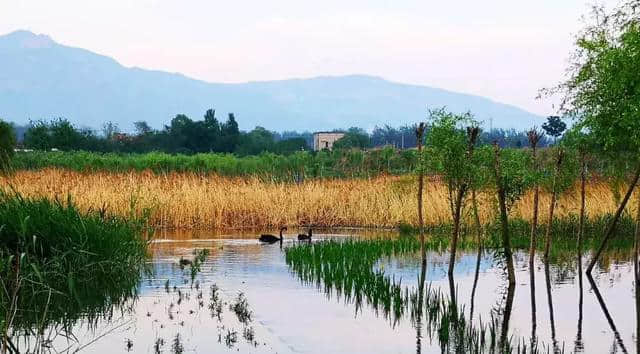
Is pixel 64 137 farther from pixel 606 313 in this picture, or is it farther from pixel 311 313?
pixel 606 313

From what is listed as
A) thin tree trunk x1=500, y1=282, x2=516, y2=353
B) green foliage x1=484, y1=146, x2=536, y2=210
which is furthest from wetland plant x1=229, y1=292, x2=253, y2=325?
green foliage x1=484, y1=146, x2=536, y2=210

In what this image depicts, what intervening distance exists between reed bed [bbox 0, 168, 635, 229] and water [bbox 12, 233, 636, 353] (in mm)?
7206

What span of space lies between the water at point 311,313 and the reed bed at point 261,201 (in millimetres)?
7206

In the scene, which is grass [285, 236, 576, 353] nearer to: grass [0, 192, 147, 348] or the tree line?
grass [0, 192, 147, 348]

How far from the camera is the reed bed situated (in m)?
26.4

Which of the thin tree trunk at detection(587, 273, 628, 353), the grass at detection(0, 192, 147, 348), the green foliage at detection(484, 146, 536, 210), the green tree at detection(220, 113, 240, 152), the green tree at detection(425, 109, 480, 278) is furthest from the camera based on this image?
the green tree at detection(220, 113, 240, 152)

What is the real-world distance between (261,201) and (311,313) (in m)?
15.2

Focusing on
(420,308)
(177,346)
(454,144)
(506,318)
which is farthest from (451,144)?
(177,346)

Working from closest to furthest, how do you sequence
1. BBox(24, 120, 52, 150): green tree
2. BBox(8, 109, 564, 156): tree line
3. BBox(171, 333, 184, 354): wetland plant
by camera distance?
BBox(171, 333, 184, 354): wetland plant, BBox(24, 120, 52, 150): green tree, BBox(8, 109, 564, 156): tree line

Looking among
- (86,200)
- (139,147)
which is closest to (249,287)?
(86,200)

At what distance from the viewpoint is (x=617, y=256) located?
20.3m

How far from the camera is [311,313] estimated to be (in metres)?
13.2

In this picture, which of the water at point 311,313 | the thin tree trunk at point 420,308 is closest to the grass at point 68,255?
the water at point 311,313

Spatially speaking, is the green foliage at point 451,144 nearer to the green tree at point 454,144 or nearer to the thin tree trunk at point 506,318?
the green tree at point 454,144
